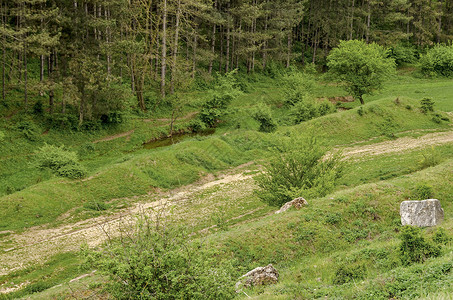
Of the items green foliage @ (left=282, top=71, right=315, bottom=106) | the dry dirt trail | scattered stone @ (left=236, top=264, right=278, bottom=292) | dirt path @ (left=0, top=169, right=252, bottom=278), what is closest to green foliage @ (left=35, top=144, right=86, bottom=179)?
the dry dirt trail

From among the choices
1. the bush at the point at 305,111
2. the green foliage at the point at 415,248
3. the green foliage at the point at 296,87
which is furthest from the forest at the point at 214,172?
the green foliage at the point at 296,87

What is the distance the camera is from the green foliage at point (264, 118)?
133 ft

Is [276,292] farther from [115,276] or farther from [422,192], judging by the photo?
[422,192]

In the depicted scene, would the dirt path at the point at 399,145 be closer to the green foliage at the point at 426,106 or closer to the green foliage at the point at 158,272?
the green foliage at the point at 426,106

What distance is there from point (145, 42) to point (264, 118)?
17274mm

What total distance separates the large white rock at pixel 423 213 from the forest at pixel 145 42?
1142 inches

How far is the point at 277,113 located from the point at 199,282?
41.3 m

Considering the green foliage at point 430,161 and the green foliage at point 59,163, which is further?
the green foliage at point 59,163

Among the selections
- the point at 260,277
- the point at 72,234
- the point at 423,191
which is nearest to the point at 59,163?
the point at 72,234

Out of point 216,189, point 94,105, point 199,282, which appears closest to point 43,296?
point 199,282

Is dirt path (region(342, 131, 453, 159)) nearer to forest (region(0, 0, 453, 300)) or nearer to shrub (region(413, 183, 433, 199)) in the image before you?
forest (region(0, 0, 453, 300))

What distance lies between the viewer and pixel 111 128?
131 feet

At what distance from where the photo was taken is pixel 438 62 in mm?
64438

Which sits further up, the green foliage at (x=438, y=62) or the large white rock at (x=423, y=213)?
the green foliage at (x=438, y=62)
